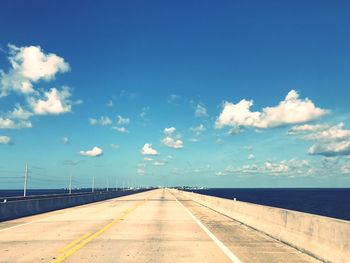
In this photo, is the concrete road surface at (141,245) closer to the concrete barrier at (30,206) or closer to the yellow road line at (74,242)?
the yellow road line at (74,242)

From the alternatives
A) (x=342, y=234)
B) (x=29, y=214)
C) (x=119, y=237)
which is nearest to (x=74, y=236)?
(x=119, y=237)

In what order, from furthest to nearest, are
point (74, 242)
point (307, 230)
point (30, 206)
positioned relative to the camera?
1. point (30, 206)
2. point (74, 242)
3. point (307, 230)

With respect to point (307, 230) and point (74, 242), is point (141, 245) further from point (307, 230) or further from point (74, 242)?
point (307, 230)

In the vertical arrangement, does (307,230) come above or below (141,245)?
above

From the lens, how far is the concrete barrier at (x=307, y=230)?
861 cm

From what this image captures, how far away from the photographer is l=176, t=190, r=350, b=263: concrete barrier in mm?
8605

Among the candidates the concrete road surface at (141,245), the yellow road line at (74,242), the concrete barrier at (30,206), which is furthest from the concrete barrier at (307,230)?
the concrete barrier at (30,206)

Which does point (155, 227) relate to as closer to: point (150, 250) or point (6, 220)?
point (150, 250)

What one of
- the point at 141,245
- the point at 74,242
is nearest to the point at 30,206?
the point at 74,242

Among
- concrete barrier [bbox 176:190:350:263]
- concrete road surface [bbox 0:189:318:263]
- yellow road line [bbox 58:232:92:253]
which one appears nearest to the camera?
concrete barrier [bbox 176:190:350:263]

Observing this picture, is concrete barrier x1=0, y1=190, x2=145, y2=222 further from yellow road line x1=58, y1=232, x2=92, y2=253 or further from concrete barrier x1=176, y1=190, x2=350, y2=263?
concrete barrier x1=176, y1=190, x2=350, y2=263

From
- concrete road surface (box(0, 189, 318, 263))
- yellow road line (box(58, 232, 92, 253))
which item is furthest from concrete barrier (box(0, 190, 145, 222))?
yellow road line (box(58, 232, 92, 253))

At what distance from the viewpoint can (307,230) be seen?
10.8 meters

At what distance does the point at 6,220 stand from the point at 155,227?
8.49 meters
